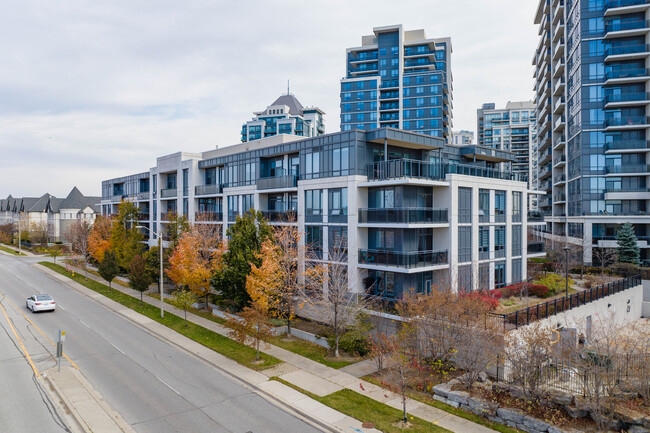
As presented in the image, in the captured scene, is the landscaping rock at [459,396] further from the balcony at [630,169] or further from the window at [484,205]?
the balcony at [630,169]

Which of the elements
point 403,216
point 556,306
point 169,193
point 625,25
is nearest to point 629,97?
point 625,25

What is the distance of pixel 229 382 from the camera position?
19.9 m

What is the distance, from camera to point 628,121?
5228 centimetres

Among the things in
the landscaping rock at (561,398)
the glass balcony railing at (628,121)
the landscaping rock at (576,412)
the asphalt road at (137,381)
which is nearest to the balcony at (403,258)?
the landscaping rock at (561,398)

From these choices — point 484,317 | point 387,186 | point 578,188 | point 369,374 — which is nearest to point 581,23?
point 578,188

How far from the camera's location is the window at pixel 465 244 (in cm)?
3008

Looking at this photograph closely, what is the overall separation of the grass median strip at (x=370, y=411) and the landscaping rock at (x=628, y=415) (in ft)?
20.5

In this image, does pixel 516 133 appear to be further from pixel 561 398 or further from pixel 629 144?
pixel 561 398

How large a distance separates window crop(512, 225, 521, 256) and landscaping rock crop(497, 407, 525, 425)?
72.5 feet

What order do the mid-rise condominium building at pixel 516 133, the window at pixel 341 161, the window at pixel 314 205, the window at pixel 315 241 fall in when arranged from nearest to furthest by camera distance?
the window at pixel 341 161 < the window at pixel 314 205 < the window at pixel 315 241 < the mid-rise condominium building at pixel 516 133

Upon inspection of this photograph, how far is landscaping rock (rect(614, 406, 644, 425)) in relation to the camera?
48.1 feet

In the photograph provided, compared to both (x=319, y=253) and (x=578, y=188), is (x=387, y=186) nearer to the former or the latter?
(x=319, y=253)

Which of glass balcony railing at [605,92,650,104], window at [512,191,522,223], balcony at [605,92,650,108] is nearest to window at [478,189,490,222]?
window at [512,191,522,223]

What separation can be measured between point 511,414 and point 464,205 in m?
17.4
